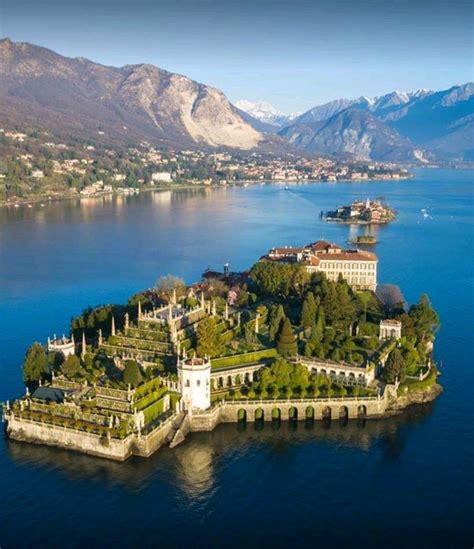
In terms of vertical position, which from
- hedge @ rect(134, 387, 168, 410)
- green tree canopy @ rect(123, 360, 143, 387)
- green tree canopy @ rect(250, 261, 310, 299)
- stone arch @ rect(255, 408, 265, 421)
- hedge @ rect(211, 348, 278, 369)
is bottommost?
stone arch @ rect(255, 408, 265, 421)

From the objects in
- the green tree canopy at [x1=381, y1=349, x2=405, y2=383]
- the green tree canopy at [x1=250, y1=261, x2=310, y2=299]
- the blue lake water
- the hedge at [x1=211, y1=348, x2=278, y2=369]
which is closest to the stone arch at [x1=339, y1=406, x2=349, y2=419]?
the blue lake water

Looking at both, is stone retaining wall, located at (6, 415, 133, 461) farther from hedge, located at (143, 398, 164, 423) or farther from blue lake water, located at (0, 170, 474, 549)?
hedge, located at (143, 398, 164, 423)

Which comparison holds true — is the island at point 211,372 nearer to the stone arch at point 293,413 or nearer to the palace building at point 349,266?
the stone arch at point 293,413

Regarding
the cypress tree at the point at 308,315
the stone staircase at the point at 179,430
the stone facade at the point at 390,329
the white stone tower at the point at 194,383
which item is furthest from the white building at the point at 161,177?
the stone staircase at the point at 179,430

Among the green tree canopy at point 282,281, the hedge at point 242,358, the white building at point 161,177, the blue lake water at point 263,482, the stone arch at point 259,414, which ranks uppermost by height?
the white building at point 161,177

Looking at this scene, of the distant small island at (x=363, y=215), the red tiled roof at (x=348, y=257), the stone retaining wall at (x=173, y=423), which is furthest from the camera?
the distant small island at (x=363, y=215)

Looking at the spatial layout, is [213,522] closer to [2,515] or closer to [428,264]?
[2,515]
